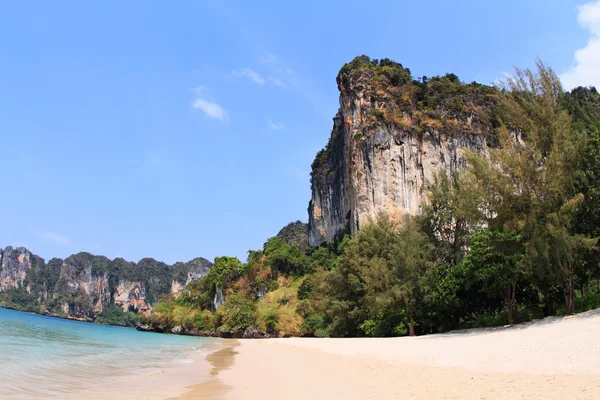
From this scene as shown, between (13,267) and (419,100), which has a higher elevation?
(419,100)

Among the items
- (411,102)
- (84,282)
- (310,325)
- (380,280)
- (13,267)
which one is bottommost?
(310,325)

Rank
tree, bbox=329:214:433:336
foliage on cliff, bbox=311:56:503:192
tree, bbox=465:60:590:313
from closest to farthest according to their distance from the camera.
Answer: tree, bbox=465:60:590:313
tree, bbox=329:214:433:336
foliage on cliff, bbox=311:56:503:192

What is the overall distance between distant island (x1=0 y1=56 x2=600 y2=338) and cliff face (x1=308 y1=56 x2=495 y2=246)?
0.55 feet

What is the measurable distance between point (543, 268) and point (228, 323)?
44463 millimetres

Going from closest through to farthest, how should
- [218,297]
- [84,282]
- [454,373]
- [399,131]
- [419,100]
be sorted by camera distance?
[454,373]
[399,131]
[419,100]
[218,297]
[84,282]

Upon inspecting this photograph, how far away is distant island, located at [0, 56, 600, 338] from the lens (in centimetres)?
1812

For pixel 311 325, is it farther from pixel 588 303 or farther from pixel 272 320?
pixel 588 303

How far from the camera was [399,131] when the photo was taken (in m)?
59.7

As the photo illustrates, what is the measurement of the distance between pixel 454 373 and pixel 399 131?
173 ft

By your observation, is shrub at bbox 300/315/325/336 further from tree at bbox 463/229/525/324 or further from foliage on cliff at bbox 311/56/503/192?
foliage on cliff at bbox 311/56/503/192

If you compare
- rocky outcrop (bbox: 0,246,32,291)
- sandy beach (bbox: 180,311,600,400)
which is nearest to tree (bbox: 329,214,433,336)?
sandy beach (bbox: 180,311,600,400)

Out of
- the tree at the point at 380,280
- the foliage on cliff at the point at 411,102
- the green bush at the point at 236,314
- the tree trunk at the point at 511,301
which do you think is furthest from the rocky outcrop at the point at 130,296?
the tree trunk at the point at 511,301

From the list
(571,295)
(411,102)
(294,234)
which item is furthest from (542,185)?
(294,234)

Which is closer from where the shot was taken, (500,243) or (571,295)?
(571,295)
